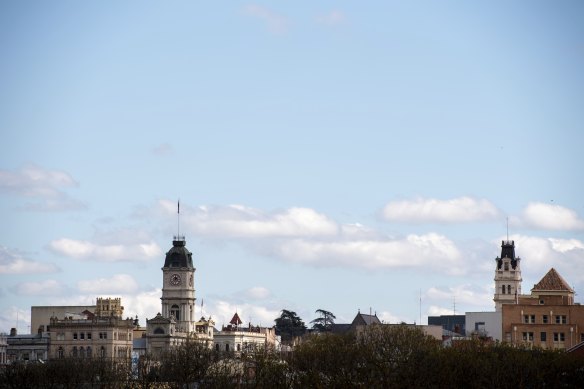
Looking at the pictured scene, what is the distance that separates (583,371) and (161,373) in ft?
122

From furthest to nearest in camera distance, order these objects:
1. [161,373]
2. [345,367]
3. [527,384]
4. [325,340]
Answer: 1. [325,340]
2. [161,373]
3. [345,367]
4. [527,384]

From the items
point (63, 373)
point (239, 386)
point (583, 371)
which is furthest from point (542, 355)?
point (63, 373)

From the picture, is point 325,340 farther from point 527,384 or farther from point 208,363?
point 527,384

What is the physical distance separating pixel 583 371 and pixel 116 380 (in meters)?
38.1

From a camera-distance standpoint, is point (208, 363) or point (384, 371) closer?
point (384, 371)

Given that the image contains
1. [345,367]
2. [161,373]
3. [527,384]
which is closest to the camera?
[527,384]

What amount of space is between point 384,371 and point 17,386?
1250 inches

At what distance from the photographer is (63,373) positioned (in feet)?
527

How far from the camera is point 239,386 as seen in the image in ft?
458

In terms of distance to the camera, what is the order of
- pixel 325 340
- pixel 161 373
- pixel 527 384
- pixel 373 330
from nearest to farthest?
pixel 527 384, pixel 161 373, pixel 325 340, pixel 373 330

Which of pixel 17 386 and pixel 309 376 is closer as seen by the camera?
pixel 309 376

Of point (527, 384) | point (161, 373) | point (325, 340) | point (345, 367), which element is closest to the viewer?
point (527, 384)

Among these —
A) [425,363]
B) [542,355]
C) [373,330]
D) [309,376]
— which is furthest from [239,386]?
[373,330]

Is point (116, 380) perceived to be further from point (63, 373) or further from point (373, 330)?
point (373, 330)
